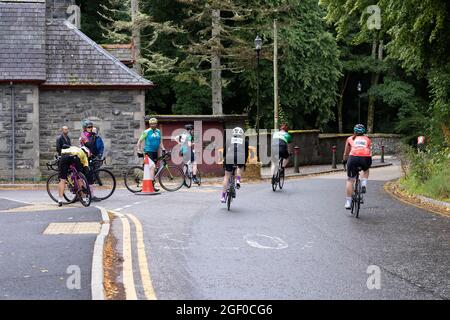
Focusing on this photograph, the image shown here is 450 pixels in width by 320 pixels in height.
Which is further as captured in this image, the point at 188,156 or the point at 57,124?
the point at 57,124

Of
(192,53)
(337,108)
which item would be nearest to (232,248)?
(192,53)

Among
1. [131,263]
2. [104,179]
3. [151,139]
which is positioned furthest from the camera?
[151,139]

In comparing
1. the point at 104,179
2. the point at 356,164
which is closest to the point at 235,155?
the point at 356,164

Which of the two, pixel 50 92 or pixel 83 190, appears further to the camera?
pixel 50 92

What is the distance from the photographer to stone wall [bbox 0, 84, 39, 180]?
2480cm

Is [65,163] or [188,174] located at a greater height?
[65,163]

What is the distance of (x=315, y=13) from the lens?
1586 inches

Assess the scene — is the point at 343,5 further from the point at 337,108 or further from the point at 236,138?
the point at 337,108

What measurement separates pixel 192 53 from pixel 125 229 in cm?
2665

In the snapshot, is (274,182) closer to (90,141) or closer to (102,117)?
(90,141)

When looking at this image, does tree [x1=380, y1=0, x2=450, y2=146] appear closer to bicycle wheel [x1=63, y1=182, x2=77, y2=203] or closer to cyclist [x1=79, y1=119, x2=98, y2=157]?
cyclist [x1=79, y1=119, x2=98, y2=157]

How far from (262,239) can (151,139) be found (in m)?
8.50

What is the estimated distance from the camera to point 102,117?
2570 cm
